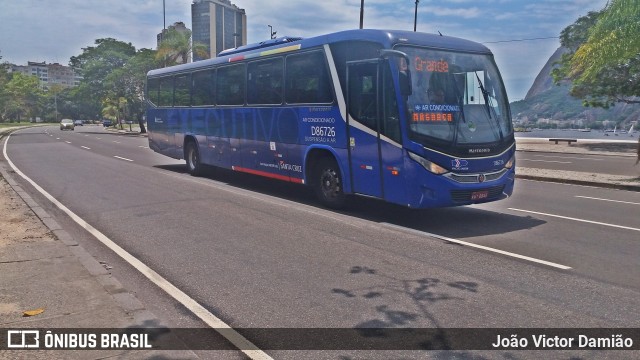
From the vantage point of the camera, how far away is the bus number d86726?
1009 cm

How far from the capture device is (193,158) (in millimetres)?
16125

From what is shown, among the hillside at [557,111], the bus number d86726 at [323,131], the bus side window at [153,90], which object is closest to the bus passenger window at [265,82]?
the bus number d86726 at [323,131]

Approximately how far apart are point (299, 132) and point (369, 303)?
20.6 ft

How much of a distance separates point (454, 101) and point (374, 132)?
4.65 feet

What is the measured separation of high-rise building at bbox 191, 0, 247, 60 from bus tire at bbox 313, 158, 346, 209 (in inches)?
2247

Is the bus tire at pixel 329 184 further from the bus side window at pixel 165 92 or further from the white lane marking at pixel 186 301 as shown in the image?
the bus side window at pixel 165 92

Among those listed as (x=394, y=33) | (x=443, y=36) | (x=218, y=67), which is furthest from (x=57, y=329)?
(x=218, y=67)

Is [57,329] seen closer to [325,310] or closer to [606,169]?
[325,310]

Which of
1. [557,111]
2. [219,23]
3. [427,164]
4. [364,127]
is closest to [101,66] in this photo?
[219,23]

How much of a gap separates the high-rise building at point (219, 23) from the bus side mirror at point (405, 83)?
59036 millimetres

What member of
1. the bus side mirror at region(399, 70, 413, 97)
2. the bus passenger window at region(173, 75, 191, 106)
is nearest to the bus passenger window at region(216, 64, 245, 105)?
the bus passenger window at region(173, 75, 191, 106)

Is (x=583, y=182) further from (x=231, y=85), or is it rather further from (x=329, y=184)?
(x=231, y=85)

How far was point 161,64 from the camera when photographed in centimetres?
5066

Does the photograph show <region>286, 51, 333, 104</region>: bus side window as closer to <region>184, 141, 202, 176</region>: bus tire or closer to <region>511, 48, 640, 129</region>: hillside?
<region>184, 141, 202, 176</region>: bus tire
